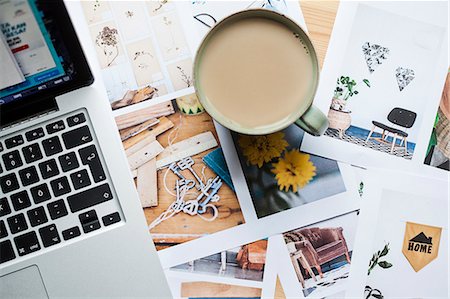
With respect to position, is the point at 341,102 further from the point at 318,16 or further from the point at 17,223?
the point at 17,223

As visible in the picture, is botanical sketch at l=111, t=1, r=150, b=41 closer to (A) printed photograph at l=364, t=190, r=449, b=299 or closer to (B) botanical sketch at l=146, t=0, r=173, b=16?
(B) botanical sketch at l=146, t=0, r=173, b=16

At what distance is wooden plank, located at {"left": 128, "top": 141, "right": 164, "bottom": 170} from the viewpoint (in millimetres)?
598

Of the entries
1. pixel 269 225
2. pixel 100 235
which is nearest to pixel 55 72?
pixel 100 235

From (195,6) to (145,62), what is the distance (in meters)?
0.09

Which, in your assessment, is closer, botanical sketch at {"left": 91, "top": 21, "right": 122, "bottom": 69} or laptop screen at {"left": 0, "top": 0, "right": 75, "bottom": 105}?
laptop screen at {"left": 0, "top": 0, "right": 75, "bottom": 105}

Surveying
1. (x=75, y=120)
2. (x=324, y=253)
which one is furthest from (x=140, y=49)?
(x=324, y=253)

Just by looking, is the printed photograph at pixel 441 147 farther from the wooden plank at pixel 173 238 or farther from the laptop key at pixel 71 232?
the laptop key at pixel 71 232

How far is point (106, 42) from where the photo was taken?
1.95 feet

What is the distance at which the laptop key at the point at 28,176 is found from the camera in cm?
54

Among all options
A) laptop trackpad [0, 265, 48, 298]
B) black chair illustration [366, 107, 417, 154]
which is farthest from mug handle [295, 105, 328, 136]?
laptop trackpad [0, 265, 48, 298]

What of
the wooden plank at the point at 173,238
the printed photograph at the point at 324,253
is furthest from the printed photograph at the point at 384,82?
the wooden plank at the point at 173,238

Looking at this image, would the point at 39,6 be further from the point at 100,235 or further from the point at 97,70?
the point at 100,235

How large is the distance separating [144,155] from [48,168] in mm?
114

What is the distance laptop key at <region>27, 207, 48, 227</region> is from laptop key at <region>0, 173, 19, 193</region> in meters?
0.03
